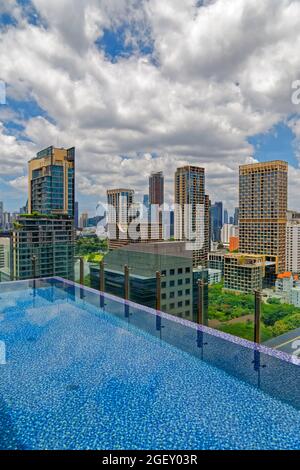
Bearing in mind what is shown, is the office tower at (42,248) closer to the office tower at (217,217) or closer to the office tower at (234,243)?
the office tower at (217,217)

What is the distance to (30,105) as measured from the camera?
8805mm

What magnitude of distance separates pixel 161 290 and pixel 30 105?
7.01 metres

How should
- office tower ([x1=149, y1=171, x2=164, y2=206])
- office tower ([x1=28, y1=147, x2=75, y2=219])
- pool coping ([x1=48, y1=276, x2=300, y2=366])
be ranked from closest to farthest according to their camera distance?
pool coping ([x1=48, y1=276, x2=300, y2=366]) → office tower ([x1=28, y1=147, x2=75, y2=219]) → office tower ([x1=149, y1=171, x2=164, y2=206])

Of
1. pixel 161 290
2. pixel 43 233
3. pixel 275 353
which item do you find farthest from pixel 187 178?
pixel 275 353

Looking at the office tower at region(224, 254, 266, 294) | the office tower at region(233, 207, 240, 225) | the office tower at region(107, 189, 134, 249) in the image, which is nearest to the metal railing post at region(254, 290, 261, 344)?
the office tower at region(107, 189, 134, 249)

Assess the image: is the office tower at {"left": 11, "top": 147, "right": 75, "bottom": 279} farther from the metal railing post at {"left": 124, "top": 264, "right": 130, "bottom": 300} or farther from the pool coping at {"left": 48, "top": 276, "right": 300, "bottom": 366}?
the metal railing post at {"left": 124, "top": 264, "right": 130, "bottom": 300}

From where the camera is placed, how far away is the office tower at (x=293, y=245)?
17.8 m

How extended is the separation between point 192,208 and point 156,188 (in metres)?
2.14

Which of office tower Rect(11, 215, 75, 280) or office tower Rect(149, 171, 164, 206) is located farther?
office tower Rect(149, 171, 164, 206)

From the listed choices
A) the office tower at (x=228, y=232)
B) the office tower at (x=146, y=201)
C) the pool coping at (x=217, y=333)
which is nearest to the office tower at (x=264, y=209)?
the office tower at (x=228, y=232)

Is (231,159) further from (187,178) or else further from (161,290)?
(161,290)

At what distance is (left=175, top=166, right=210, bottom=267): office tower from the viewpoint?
11.5 meters

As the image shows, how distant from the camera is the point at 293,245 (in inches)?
729

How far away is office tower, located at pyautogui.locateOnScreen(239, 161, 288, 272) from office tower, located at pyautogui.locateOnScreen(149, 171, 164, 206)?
867cm
